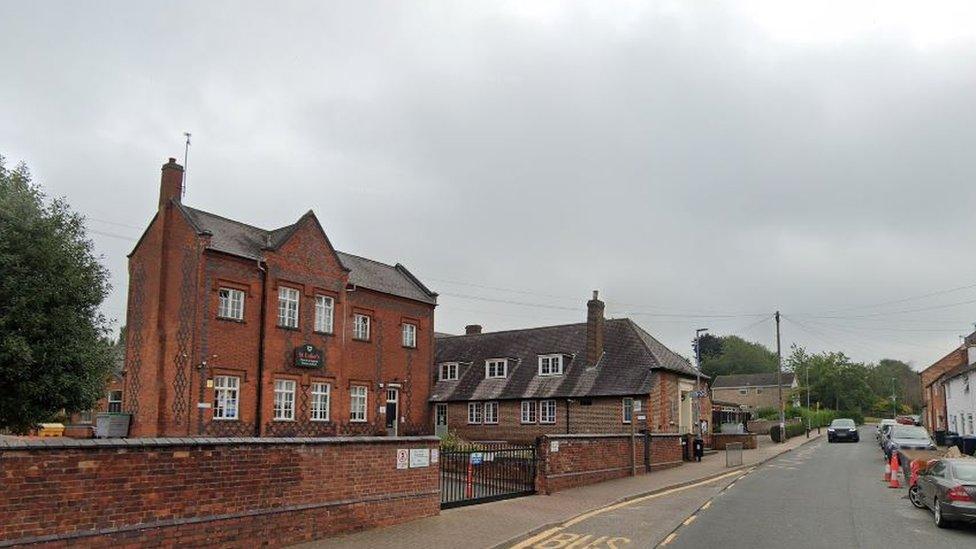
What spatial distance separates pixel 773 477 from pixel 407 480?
16847 millimetres

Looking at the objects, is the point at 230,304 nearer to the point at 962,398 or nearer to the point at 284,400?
the point at 284,400

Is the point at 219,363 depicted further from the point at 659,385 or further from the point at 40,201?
the point at 659,385

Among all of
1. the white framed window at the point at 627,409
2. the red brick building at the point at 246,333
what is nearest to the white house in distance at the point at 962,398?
the white framed window at the point at 627,409

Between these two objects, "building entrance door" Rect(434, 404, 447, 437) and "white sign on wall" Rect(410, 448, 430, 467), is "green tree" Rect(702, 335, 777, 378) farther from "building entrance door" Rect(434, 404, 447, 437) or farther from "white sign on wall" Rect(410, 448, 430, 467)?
"white sign on wall" Rect(410, 448, 430, 467)

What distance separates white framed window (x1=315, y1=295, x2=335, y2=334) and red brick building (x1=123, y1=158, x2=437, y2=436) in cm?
5

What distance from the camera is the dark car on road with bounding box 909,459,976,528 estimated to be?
1405 centimetres

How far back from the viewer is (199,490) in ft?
34.7

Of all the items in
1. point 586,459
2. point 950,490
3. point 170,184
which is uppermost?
point 170,184

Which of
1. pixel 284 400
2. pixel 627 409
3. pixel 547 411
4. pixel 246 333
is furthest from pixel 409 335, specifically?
pixel 627 409

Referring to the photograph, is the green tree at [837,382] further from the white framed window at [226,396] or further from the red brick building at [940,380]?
the white framed window at [226,396]

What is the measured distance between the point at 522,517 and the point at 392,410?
24.4 m

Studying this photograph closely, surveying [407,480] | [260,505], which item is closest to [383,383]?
[407,480]

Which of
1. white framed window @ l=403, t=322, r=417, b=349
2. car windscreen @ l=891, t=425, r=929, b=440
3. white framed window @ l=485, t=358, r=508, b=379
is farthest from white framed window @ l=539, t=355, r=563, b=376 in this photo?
car windscreen @ l=891, t=425, r=929, b=440

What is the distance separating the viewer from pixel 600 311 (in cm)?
4066
